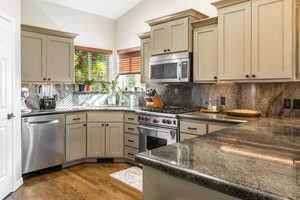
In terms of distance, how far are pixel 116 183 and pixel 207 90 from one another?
1943 mm

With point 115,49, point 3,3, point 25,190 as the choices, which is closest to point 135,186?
point 25,190

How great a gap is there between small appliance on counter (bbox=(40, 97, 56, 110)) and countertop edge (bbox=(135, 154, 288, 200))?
10.7ft

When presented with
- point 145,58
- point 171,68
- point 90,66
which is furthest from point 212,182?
point 90,66

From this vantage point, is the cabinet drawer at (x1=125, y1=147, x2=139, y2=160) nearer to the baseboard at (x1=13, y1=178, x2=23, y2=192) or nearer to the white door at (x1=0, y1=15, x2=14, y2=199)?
the baseboard at (x1=13, y1=178, x2=23, y2=192)

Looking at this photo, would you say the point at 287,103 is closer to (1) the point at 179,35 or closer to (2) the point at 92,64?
(1) the point at 179,35

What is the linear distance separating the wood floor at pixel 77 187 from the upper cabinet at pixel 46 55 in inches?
61.4

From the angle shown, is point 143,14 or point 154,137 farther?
point 143,14

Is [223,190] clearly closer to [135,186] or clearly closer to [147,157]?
[147,157]

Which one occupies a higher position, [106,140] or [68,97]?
[68,97]

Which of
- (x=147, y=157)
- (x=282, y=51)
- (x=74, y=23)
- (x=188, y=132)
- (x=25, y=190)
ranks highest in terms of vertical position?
(x=74, y=23)

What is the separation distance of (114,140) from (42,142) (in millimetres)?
1142

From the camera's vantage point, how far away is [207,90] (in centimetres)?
343

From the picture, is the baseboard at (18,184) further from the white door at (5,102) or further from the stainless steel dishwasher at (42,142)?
the stainless steel dishwasher at (42,142)

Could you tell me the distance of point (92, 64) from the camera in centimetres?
468
